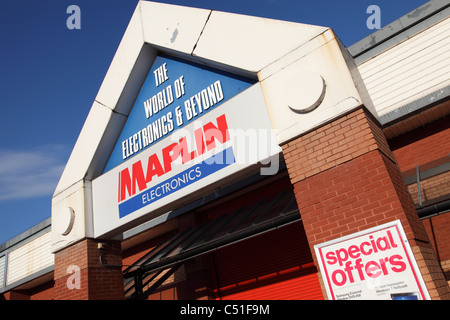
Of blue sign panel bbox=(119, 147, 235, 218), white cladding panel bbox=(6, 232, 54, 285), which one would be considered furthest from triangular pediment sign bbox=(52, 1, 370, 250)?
white cladding panel bbox=(6, 232, 54, 285)

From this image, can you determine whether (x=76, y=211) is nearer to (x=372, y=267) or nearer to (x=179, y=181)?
(x=179, y=181)

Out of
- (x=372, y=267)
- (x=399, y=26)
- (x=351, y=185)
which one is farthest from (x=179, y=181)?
(x=399, y=26)

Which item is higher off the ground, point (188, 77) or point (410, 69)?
point (188, 77)

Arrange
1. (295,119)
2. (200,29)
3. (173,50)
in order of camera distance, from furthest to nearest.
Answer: (173,50)
(200,29)
(295,119)

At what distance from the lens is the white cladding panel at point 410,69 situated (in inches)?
245

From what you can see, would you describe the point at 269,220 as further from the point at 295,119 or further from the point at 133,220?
the point at 133,220

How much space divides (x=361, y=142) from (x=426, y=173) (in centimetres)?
292

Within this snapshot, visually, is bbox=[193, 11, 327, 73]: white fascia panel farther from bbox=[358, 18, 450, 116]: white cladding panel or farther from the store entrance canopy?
the store entrance canopy

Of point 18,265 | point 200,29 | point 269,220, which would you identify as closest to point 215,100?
point 200,29

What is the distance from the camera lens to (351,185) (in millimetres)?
4820

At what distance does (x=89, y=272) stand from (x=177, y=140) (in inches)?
129

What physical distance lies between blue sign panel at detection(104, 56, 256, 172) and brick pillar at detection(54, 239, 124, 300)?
1811 millimetres

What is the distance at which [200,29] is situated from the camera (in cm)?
696
